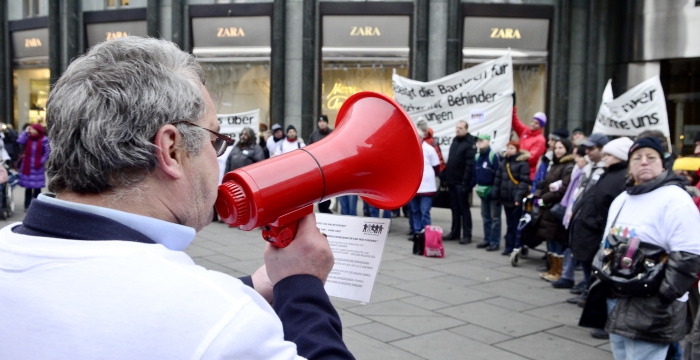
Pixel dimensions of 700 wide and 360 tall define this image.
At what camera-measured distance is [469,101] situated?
10.5 metres

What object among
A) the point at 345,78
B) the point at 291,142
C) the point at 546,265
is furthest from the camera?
the point at 345,78

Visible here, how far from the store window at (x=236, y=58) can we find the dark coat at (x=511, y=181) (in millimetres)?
9137

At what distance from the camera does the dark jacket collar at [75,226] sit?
109cm

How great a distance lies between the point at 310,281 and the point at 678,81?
15404 mm

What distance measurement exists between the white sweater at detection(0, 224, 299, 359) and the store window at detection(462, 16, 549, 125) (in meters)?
15.6

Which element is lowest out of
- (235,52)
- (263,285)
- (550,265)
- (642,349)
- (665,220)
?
(550,265)

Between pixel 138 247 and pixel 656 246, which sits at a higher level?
pixel 138 247

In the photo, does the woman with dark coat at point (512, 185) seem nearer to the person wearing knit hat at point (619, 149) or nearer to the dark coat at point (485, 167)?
the dark coat at point (485, 167)

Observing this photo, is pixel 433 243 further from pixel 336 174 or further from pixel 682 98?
pixel 682 98

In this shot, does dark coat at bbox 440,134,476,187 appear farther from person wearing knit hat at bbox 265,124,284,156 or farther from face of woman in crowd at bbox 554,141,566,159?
person wearing knit hat at bbox 265,124,284,156

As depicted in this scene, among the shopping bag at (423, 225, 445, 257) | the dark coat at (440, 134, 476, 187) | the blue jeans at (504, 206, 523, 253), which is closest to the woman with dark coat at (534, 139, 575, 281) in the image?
the blue jeans at (504, 206, 523, 253)

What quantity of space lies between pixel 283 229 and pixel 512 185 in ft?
24.8

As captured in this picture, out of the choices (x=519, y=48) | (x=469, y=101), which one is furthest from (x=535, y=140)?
(x=519, y=48)

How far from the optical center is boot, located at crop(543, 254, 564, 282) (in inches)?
293
